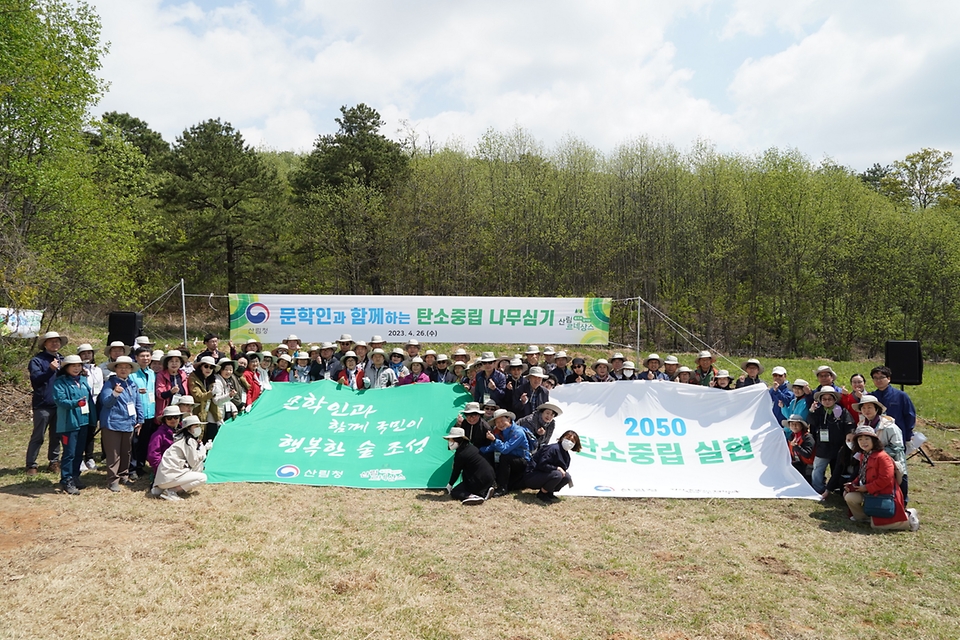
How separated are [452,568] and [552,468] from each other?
2.38 meters

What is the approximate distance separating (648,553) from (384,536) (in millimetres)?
2690

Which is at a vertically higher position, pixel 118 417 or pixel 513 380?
pixel 513 380

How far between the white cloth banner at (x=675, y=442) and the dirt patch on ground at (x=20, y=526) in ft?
19.5

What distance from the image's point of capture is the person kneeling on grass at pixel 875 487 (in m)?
6.57

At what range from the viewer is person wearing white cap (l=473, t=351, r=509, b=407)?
349 inches

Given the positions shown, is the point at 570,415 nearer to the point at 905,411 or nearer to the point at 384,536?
the point at 384,536

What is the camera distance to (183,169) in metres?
26.4

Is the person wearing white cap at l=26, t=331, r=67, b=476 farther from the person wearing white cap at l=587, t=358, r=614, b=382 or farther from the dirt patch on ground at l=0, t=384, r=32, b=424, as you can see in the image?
the person wearing white cap at l=587, t=358, r=614, b=382

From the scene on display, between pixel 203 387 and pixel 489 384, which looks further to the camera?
pixel 489 384

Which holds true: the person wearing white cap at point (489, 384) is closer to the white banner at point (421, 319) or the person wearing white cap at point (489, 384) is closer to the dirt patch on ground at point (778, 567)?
the dirt patch on ground at point (778, 567)

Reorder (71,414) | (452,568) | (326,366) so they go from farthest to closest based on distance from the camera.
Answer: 1. (326,366)
2. (71,414)
3. (452,568)

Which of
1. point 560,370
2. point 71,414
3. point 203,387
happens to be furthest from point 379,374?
point 71,414

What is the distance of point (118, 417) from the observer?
7.62 metres

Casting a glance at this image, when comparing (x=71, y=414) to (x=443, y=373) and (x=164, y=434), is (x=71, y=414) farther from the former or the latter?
(x=443, y=373)
